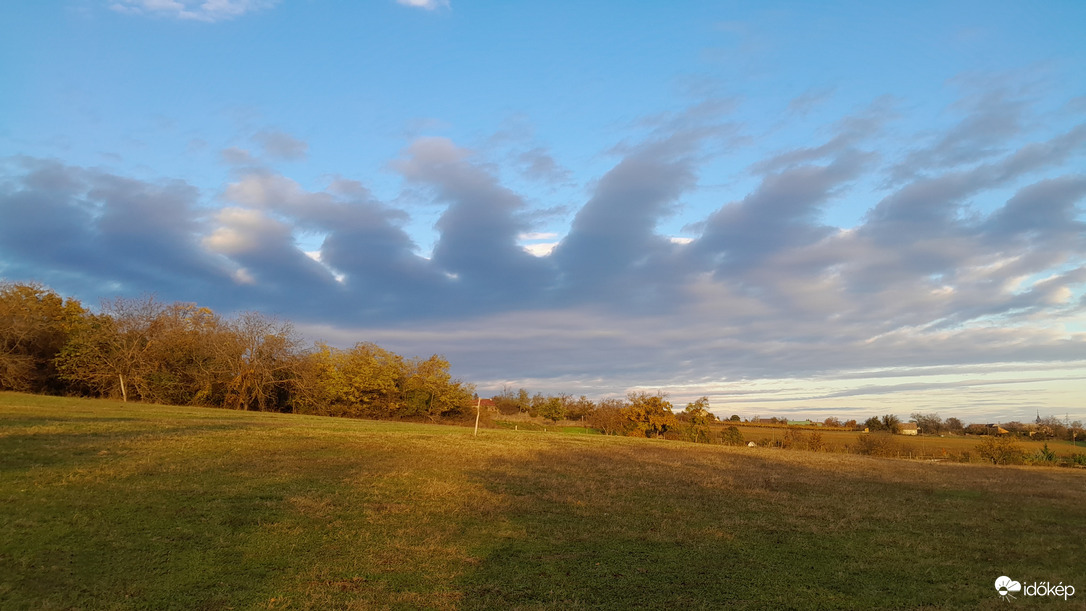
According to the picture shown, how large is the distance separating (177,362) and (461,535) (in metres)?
43.9

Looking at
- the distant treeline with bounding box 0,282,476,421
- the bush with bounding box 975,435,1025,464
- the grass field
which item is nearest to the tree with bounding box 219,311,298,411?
the distant treeline with bounding box 0,282,476,421

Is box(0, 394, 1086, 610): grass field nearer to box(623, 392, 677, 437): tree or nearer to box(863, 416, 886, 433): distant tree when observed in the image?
box(623, 392, 677, 437): tree

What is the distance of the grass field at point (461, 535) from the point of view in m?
6.89

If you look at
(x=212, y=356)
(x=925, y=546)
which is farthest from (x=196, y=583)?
(x=212, y=356)

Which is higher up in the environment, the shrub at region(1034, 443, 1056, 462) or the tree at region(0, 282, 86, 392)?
the tree at region(0, 282, 86, 392)

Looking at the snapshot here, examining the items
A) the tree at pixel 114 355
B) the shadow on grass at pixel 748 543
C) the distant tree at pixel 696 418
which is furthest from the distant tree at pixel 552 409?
the shadow on grass at pixel 748 543

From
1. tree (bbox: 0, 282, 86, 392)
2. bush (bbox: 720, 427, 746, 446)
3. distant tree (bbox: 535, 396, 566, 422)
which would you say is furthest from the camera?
distant tree (bbox: 535, 396, 566, 422)

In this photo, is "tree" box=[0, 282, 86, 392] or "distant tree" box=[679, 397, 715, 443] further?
"distant tree" box=[679, 397, 715, 443]

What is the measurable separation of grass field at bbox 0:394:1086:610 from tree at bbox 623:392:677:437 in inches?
1443

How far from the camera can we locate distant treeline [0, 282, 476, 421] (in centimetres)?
4056

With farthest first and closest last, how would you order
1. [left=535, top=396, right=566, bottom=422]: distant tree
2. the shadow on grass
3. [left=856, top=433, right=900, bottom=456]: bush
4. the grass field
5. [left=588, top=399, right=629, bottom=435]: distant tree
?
[left=535, top=396, right=566, bottom=422]: distant tree
[left=588, top=399, right=629, bottom=435]: distant tree
[left=856, top=433, right=900, bottom=456]: bush
the shadow on grass
the grass field

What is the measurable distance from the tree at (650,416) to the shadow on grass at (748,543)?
36.0m

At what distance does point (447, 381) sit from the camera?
56.5m

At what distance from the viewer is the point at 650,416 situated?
54.8m
